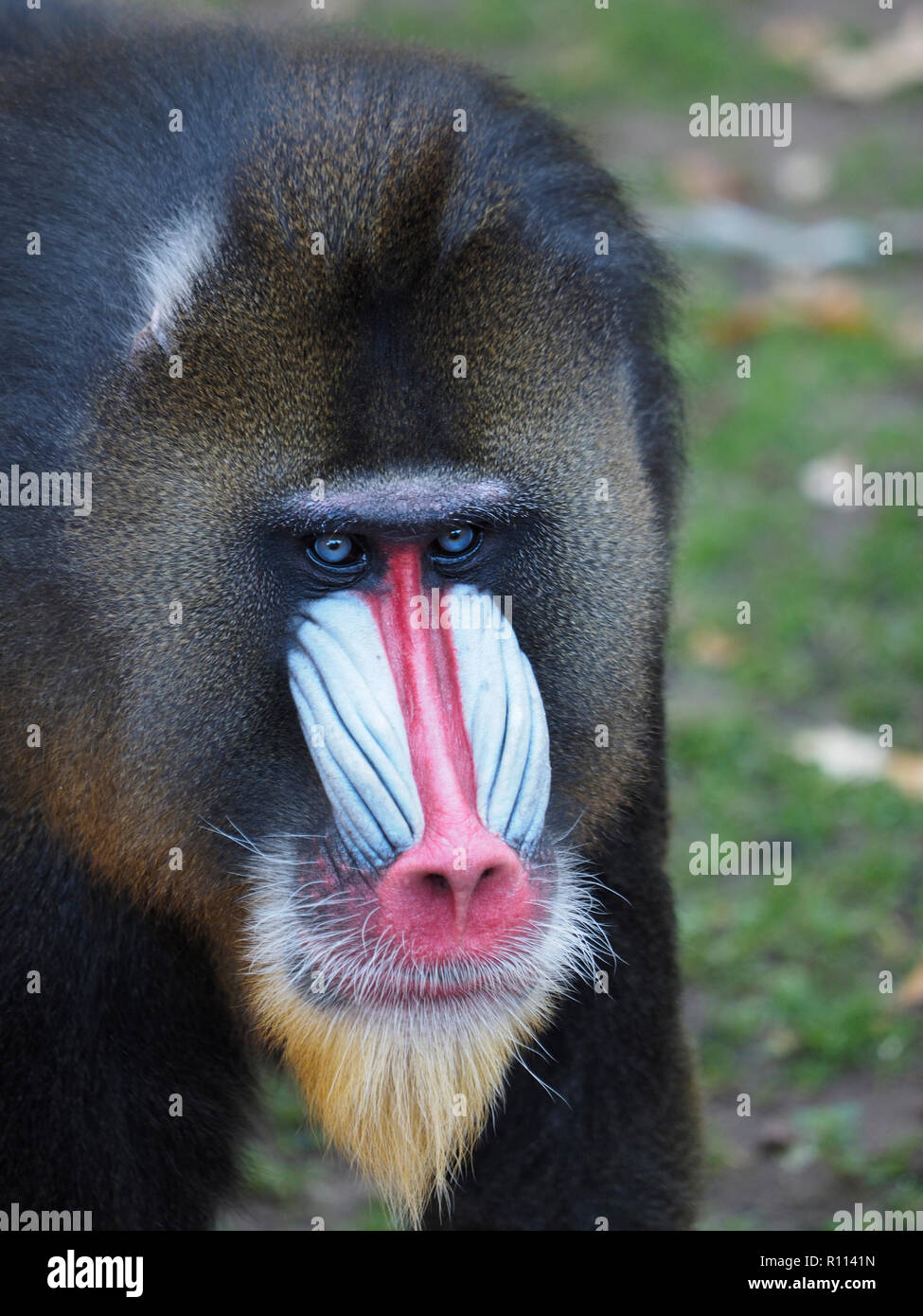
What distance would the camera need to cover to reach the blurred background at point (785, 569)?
5.25 meters

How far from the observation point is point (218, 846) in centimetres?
351

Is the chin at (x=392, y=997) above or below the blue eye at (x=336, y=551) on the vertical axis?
below

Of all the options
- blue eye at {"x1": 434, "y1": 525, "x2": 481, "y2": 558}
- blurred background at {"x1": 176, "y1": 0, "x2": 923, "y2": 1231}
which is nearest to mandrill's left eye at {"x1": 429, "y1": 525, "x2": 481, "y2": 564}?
blue eye at {"x1": 434, "y1": 525, "x2": 481, "y2": 558}

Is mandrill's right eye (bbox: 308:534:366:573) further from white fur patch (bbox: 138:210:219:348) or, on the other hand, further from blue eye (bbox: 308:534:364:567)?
white fur patch (bbox: 138:210:219:348)

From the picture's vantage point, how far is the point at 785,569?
7754 mm

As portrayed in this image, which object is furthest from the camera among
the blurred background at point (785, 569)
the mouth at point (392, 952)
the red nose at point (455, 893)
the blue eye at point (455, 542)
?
the blurred background at point (785, 569)

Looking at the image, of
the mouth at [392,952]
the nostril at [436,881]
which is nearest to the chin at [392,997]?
the mouth at [392,952]

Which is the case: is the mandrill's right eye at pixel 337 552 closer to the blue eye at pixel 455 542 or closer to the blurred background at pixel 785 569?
the blue eye at pixel 455 542

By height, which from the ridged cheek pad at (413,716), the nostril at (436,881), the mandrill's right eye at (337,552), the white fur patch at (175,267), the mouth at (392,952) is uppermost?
the white fur patch at (175,267)

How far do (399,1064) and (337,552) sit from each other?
995 mm

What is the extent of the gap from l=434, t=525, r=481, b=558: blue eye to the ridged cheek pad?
0.23 feet

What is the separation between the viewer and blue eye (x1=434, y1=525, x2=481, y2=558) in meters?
3.46

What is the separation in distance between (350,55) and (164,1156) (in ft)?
7.88

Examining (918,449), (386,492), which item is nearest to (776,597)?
(918,449)
